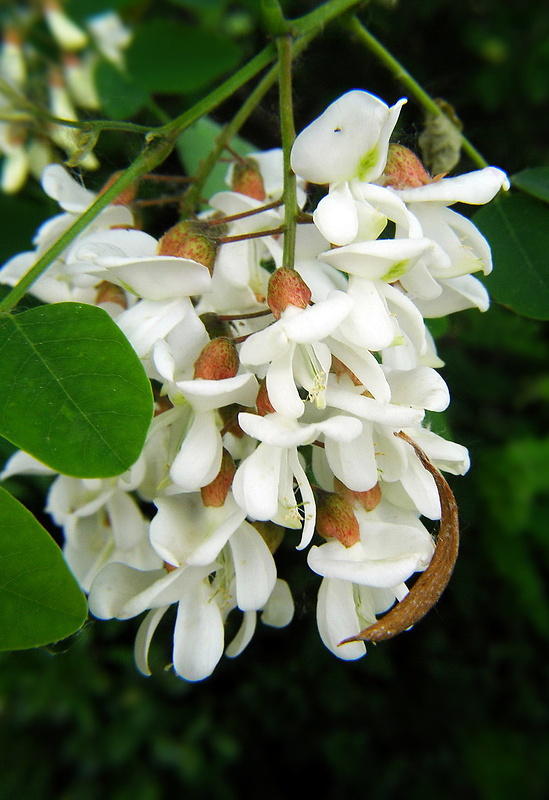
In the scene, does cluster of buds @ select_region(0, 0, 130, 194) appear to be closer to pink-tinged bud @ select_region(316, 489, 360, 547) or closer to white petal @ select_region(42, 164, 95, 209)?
Result: white petal @ select_region(42, 164, 95, 209)

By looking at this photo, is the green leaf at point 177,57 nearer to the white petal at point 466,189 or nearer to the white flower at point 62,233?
the white flower at point 62,233

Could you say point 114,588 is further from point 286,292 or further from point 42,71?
point 42,71

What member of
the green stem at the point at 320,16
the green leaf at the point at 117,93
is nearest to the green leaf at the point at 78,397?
the green stem at the point at 320,16

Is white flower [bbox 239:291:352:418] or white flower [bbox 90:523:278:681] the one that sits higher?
white flower [bbox 239:291:352:418]

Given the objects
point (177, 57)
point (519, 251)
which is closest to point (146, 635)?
point (519, 251)

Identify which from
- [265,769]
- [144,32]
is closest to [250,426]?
[144,32]

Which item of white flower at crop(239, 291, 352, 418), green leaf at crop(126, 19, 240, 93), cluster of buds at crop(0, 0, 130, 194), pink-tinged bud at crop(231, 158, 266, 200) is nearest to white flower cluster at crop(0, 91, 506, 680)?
white flower at crop(239, 291, 352, 418)

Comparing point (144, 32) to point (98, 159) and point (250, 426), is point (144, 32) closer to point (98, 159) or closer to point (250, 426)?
point (98, 159)
